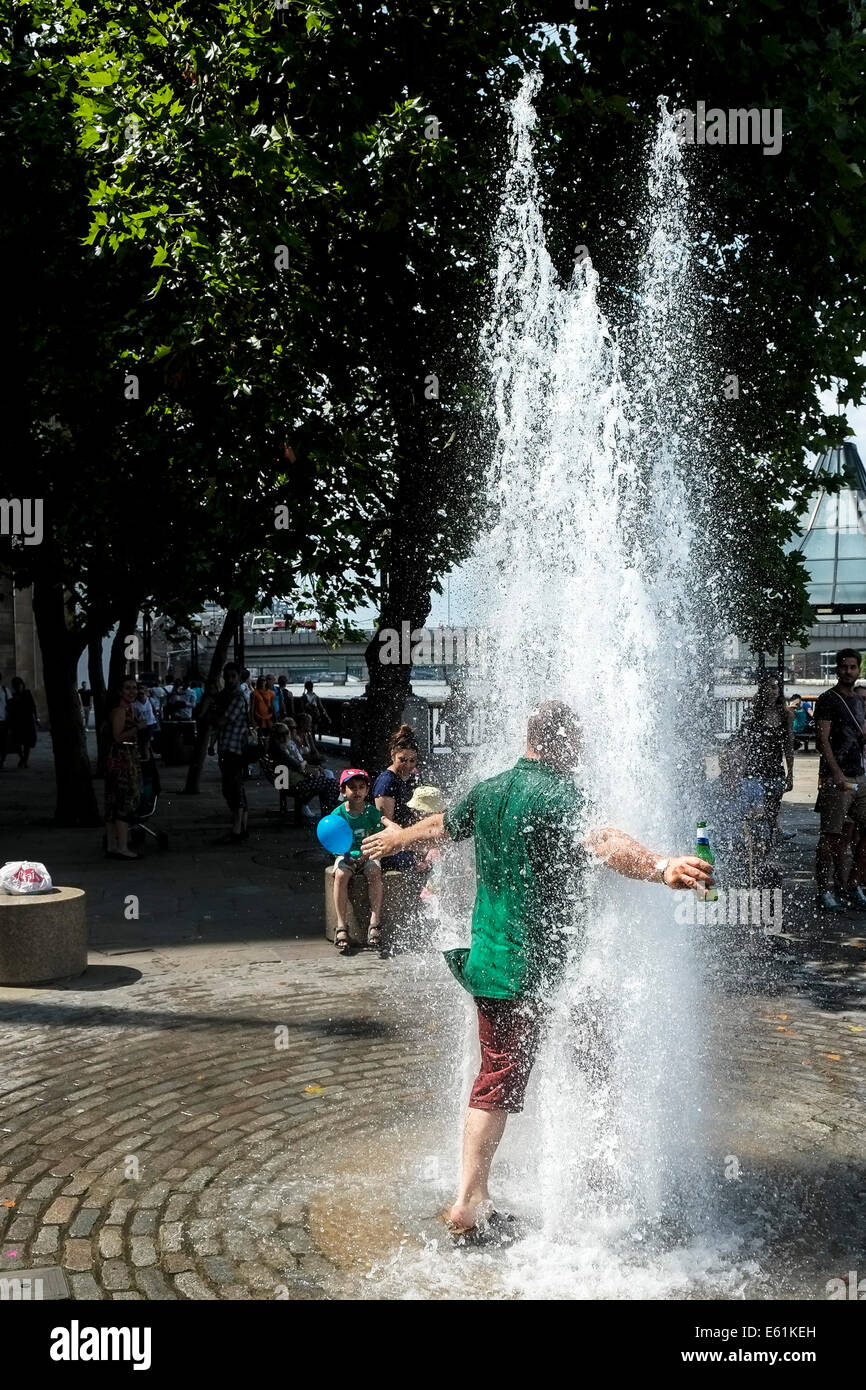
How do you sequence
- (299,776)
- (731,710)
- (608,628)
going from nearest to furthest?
(608,628) → (299,776) → (731,710)

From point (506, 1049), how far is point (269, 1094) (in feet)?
6.85

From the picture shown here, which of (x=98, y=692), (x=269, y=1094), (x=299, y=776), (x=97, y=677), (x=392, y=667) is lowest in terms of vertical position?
(x=269, y=1094)

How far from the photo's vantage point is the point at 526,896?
4.40 m

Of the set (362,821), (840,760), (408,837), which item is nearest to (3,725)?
(362,821)

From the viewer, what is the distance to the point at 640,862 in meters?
4.16

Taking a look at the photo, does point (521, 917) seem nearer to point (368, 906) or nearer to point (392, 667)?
point (368, 906)

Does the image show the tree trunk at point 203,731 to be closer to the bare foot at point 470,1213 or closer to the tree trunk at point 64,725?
the tree trunk at point 64,725

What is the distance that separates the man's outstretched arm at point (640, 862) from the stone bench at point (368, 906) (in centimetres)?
520

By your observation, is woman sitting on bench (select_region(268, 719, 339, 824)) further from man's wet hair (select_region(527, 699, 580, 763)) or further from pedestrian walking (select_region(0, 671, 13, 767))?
man's wet hair (select_region(527, 699, 580, 763))

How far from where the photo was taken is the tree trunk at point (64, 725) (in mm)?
16375

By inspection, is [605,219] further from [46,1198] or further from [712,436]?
[46,1198]

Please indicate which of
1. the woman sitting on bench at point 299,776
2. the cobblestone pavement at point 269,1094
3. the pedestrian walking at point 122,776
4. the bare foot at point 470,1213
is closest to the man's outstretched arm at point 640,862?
the bare foot at point 470,1213

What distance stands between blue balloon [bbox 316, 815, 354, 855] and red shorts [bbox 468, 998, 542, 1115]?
479cm
